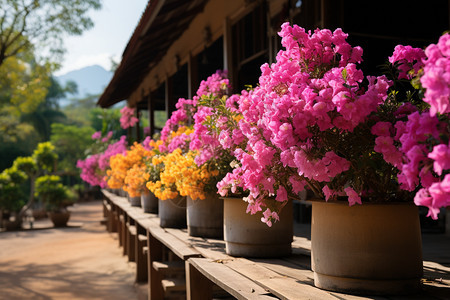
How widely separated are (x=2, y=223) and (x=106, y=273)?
9637mm

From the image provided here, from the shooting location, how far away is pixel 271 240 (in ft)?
7.92

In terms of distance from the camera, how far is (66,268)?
326 inches

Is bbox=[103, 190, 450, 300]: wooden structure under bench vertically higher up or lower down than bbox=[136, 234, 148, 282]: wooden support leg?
higher up

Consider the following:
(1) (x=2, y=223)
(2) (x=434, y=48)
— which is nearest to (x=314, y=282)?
(2) (x=434, y=48)

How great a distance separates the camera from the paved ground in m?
6.50

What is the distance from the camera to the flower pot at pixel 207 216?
3.10m

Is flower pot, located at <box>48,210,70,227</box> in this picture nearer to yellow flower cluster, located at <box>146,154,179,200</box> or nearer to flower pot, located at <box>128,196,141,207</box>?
flower pot, located at <box>128,196,141,207</box>

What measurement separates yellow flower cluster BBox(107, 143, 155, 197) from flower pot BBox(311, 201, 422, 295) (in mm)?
3111

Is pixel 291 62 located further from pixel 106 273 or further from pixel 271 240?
pixel 106 273

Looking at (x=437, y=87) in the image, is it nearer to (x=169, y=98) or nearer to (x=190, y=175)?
(x=190, y=175)

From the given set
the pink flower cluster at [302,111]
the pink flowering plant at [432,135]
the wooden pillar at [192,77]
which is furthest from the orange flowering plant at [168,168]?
the wooden pillar at [192,77]

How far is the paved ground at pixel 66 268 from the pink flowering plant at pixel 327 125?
14.0 feet

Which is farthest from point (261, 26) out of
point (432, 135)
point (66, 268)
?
point (66, 268)

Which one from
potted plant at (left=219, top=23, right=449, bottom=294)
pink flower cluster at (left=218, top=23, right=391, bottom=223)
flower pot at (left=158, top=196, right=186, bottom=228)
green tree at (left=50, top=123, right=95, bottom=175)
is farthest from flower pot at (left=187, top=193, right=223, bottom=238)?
green tree at (left=50, top=123, right=95, bottom=175)
